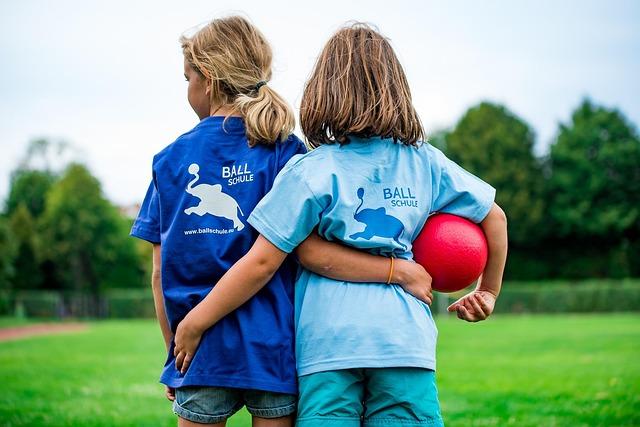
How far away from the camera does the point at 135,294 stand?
152 ft

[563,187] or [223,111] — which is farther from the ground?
[563,187]

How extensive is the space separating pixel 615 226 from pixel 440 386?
4752cm

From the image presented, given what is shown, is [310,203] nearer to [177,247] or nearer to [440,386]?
[177,247]

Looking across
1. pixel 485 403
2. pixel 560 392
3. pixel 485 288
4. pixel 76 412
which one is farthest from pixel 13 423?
pixel 560 392

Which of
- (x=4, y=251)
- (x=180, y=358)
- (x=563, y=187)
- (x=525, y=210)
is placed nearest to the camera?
(x=180, y=358)

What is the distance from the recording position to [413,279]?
2727mm

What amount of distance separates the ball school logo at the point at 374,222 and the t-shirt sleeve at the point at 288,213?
0.44 feet

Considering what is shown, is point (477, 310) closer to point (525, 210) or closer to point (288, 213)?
point (288, 213)

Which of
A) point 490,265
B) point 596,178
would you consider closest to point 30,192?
point 596,178

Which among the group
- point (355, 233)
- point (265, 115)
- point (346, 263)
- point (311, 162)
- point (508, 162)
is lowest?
point (346, 263)

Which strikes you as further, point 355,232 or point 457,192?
point 457,192

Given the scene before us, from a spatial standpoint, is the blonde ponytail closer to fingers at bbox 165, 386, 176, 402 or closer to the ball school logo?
the ball school logo

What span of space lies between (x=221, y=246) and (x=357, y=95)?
74 cm

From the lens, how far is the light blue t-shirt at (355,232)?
2559 millimetres
